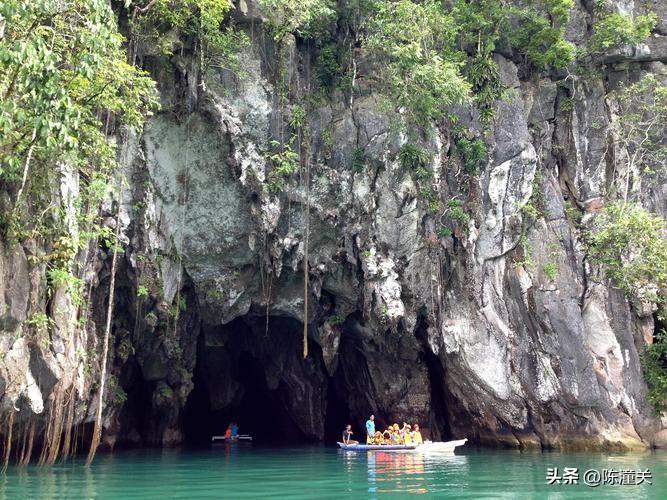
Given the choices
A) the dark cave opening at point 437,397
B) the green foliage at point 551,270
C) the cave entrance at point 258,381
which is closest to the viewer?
the green foliage at point 551,270

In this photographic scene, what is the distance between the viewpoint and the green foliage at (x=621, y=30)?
17.4m

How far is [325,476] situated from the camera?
36.4 feet

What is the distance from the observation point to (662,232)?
16.9 metres

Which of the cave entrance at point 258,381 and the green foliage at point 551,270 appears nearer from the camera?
the green foliage at point 551,270

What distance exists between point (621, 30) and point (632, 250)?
5986 millimetres

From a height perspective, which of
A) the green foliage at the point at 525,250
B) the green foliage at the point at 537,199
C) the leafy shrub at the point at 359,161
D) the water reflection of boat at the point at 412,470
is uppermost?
the leafy shrub at the point at 359,161

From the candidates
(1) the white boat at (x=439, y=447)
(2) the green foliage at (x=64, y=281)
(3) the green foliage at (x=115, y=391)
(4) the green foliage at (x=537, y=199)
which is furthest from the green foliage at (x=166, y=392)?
(4) the green foliage at (x=537, y=199)

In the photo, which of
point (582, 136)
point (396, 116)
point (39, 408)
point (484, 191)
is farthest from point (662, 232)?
point (39, 408)

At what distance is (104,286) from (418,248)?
7645mm

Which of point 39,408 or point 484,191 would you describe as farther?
point 484,191

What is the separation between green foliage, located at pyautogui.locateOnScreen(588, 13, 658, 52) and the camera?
17.4 metres

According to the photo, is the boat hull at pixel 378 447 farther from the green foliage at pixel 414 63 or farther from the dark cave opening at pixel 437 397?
the green foliage at pixel 414 63

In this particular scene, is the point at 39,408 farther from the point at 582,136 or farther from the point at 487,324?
the point at 582,136

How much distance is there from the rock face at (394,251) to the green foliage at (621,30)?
0.51 meters
